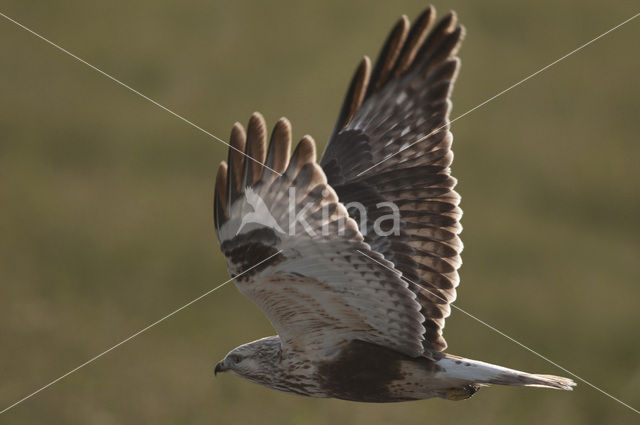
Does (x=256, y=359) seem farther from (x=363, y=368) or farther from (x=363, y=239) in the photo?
(x=363, y=239)

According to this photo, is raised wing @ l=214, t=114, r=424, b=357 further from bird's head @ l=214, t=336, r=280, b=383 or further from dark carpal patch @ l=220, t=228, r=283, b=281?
bird's head @ l=214, t=336, r=280, b=383

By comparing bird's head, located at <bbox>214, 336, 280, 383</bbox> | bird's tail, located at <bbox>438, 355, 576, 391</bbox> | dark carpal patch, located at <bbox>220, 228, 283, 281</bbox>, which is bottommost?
bird's head, located at <bbox>214, 336, 280, 383</bbox>

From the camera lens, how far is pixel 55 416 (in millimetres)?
9367

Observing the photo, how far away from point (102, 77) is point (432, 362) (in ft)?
35.9

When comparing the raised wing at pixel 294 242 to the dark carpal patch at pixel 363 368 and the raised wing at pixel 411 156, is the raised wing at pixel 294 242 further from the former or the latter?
the raised wing at pixel 411 156

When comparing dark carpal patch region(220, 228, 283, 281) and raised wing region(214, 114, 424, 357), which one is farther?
dark carpal patch region(220, 228, 283, 281)

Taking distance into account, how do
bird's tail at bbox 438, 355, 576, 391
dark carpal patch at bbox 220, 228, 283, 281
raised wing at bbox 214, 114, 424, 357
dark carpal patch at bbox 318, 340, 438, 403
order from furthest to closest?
dark carpal patch at bbox 318, 340, 438, 403 < bird's tail at bbox 438, 355, 576, 391 < dark carpal patch at bbox 220, 228, 283, 281 < raised wing at bbox 214, 114, 424, 357

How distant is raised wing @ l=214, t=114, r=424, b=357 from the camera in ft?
13.3

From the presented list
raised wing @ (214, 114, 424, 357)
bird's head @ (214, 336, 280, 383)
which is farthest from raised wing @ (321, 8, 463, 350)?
bird's head @ (214, 336, 280, 383)

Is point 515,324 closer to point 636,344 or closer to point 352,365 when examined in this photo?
point 636,344

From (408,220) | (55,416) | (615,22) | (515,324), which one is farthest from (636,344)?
(408,220)

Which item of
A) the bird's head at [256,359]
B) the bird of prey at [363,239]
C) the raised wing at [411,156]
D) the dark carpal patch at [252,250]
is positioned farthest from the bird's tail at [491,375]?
the dark carpal patch at [252,250]

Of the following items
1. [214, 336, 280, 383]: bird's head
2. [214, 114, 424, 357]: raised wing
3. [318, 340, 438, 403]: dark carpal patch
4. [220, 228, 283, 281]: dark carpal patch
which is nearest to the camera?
[214, 114, 424, 357]: raised wing

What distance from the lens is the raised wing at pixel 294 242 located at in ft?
13.3
